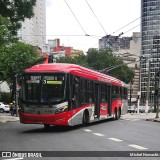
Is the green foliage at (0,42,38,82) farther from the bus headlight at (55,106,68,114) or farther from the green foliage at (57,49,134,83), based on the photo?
the bus headlight at (55,106,68,114)

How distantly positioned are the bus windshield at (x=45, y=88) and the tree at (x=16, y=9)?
9.34 ft

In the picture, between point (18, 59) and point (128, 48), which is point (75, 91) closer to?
point (18, 59)

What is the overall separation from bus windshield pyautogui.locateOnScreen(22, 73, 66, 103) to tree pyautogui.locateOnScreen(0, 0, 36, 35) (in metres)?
2.85

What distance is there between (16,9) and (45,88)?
3849 millimetres

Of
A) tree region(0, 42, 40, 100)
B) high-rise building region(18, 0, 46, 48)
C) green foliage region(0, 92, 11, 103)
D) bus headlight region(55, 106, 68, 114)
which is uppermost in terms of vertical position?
high-rise building region(18, 0, 46, 48)

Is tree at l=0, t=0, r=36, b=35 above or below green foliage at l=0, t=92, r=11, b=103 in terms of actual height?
above

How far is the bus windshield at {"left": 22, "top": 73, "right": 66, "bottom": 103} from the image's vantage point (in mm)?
19312

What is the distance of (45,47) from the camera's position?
437 ft

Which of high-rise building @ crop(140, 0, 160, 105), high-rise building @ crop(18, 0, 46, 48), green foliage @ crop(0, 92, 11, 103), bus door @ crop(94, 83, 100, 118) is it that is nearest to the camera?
bus door @ crop(94, 83, 100, 118)

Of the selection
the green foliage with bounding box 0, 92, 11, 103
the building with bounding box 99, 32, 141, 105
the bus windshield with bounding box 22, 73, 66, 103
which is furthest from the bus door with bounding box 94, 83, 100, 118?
the green foliage with bounding box 0, 92, 11, 103

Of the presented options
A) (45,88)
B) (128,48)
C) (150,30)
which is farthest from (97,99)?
(128,48)

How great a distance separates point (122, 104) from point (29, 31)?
93.2 metres

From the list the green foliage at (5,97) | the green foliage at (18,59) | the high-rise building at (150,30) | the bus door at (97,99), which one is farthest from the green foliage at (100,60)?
the bus door at (97,99)

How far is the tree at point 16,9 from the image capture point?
19.7m
